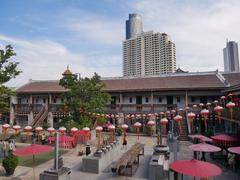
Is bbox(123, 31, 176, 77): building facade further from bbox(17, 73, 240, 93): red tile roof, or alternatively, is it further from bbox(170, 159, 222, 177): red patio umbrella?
bbox(170, 159, 222, 177): red patio umbrella

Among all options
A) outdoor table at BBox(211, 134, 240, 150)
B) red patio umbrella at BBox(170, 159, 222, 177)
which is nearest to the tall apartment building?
outdoor table at BBox(211, 134, 240, 150)

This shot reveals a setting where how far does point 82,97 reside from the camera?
77.5 ft

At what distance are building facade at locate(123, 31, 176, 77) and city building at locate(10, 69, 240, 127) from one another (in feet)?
210

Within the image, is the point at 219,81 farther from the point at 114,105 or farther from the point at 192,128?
the point at 114,105

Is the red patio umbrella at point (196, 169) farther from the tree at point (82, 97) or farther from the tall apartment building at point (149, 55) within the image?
the tall apartment building at point (149, 55)

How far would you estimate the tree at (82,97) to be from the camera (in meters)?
22.8

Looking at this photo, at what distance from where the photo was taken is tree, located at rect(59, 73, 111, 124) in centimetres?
2281

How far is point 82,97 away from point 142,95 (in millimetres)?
10104

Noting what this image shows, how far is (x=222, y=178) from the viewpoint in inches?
480

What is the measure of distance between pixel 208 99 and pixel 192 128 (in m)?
5.12

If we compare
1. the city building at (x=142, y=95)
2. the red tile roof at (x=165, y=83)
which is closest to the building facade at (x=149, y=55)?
the red tile roof at (x=165, y=83)

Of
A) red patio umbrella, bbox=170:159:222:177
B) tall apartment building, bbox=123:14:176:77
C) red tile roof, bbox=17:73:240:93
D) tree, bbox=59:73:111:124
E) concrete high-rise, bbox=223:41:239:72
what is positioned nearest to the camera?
red patio umbrella, bbox=170:159:222:177

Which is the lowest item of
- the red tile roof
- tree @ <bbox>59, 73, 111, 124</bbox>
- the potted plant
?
the potted plant

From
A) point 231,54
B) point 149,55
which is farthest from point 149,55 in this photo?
point 231,54
